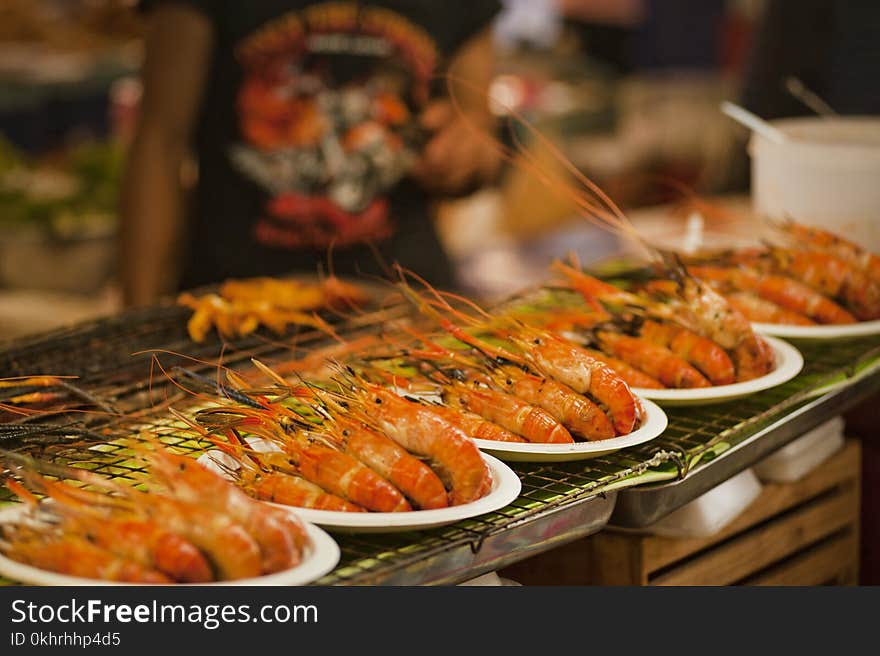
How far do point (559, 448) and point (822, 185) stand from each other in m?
1.60

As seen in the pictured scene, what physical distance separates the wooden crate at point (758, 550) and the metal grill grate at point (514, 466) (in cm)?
29

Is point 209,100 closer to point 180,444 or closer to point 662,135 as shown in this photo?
point 180,444

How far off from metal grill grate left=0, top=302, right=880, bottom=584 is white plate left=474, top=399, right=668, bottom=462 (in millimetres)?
29

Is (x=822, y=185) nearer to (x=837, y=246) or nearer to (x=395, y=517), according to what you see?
(x=837, y=246)

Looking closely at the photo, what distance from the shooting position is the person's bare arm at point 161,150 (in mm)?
3799

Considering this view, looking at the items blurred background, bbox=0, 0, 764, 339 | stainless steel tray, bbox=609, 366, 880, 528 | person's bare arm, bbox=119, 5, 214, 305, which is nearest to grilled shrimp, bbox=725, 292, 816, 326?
stainless steel tray, bbox=609, 366, 880, 528

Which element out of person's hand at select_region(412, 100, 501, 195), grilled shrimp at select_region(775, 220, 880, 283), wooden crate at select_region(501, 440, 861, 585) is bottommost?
wooden crate at select_region(501, 440, 861, 585)

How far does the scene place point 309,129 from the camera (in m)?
3.95

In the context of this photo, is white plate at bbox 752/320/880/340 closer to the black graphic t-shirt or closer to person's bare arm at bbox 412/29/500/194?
person's bare arm at bbox 412/29/500/194

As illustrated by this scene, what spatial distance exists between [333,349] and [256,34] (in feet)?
5.37

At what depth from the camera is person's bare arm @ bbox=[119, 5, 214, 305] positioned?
3.80 meters

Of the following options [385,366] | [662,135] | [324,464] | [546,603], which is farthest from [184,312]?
A: [662,135]

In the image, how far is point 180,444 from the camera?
76.7 inches

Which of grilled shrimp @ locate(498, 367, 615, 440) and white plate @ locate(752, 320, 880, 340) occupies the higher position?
grilled shrimp @ locate(498, 367, 615, 440)
